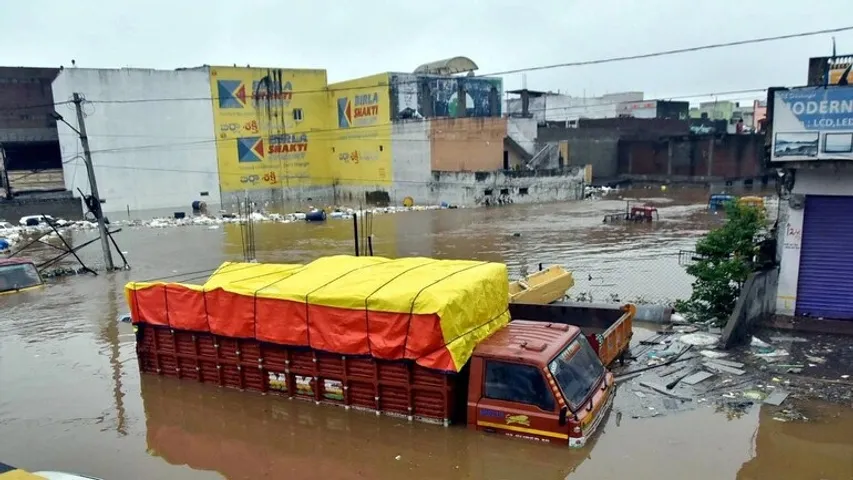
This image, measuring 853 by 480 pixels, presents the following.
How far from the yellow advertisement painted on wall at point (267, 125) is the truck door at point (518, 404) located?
44934 millimetres

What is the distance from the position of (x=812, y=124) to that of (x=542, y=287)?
5.82 metres

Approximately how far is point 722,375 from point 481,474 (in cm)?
453

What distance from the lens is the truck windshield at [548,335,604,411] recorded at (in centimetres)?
694

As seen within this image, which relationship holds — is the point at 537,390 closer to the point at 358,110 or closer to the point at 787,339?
the point at 787,339

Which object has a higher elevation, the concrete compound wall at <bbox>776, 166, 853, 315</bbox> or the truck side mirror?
the concrete compound wall at <bbox>776, 166, 853, 315</bbox>

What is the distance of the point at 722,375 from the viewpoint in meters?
8.95

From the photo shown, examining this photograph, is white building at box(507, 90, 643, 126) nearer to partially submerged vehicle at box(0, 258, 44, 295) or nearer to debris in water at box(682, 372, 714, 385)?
partially submerged vehicle at box(0, 258, 44, 295)

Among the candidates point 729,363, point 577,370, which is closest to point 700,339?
point 729,363

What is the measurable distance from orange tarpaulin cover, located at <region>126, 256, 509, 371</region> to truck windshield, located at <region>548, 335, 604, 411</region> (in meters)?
1.10

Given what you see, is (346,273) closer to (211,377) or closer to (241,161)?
(211,377)

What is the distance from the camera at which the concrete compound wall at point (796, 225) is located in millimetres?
10875

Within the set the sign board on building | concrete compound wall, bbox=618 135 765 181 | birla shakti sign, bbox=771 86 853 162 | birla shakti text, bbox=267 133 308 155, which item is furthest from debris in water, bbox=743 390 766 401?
the sign board on building

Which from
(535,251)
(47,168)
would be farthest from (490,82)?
(47,168)

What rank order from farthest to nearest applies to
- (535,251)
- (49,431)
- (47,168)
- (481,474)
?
(47,168) < (535,251) < (49,431) < (481,474)
